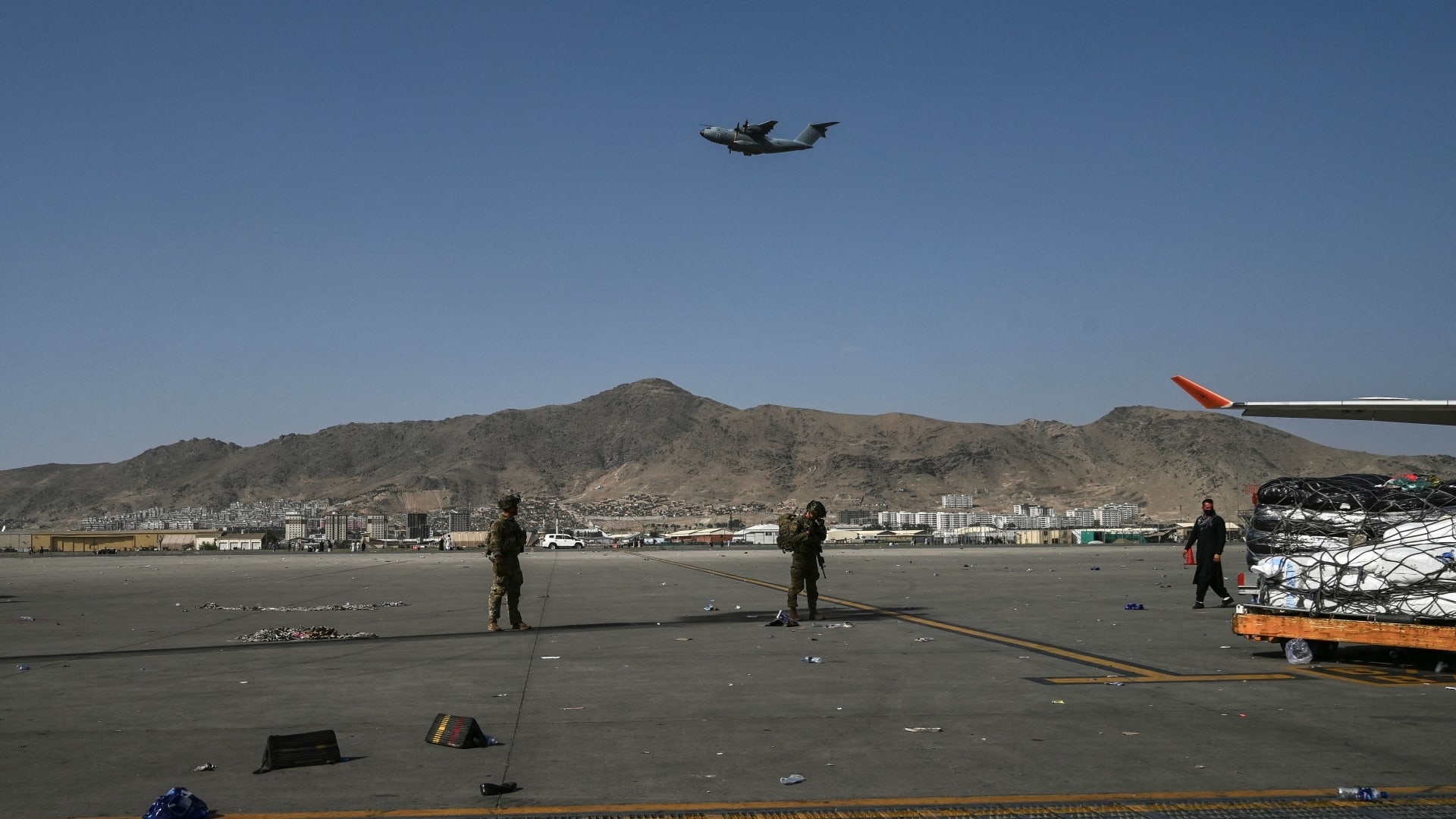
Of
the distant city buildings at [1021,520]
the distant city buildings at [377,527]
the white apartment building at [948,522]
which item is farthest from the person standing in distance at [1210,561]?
the distant city buildings at [377,527]

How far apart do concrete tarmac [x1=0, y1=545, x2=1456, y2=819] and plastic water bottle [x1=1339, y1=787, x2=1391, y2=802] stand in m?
0.14

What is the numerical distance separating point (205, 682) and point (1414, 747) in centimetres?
998

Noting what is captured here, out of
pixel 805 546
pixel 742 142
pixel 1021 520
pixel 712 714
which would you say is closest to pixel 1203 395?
pixel 805 546

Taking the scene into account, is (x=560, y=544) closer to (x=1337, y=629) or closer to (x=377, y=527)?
(x=377, y=527)

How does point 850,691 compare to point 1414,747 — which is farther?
point 850,691

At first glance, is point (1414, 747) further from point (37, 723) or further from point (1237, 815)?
point (37, 723)

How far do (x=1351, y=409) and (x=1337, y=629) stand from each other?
11.0m

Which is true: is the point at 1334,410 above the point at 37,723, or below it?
above

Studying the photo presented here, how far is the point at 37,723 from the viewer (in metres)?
8.66

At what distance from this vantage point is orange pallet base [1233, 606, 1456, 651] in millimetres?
10797

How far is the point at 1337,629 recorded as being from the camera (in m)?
11.4

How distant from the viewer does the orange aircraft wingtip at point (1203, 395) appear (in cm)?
2041

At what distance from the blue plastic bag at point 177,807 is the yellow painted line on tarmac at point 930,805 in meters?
0.16

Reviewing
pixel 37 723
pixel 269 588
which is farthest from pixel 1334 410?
pixel 269 588
